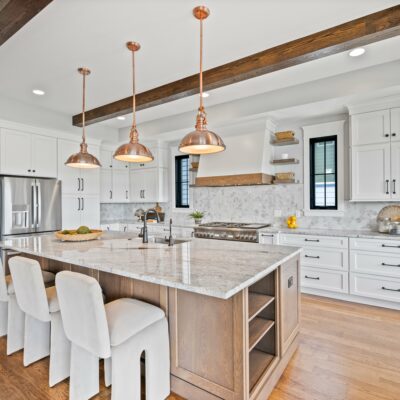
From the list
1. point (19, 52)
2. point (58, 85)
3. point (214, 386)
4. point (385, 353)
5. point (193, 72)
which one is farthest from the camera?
point (58, 85)

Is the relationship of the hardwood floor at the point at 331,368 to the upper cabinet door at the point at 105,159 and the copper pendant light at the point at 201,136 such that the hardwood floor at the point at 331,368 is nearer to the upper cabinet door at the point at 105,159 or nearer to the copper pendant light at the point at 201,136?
the copper pendant light at the point at 201,136

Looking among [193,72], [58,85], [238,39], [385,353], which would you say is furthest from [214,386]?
[58,85]

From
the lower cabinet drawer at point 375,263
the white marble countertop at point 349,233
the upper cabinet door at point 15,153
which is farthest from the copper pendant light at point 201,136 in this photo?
the upper cabinet door at point 15,153

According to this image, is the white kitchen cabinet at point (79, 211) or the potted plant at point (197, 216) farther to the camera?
the potted plant at point (197, 216)

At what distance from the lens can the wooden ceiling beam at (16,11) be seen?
1.87 meters

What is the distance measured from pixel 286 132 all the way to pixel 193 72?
5.89ft

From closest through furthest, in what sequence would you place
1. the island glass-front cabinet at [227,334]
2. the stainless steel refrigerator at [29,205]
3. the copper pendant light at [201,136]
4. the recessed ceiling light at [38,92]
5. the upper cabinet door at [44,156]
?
the island glass-front cabinet at [227,334] → the copper pendant light at [201,136] → the recessed ceiling light at [38,92] → the stainless steel refrigerator at [29,205] → the upper cabinet door at [44,156]

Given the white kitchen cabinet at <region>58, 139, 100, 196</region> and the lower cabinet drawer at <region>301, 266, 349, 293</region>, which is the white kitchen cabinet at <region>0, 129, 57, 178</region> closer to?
the white kitchen cabinet at <region>58, 139, 100, 196</region>

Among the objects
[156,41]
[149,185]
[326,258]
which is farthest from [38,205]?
[326,258]

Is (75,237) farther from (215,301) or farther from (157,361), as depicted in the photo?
(215,301)

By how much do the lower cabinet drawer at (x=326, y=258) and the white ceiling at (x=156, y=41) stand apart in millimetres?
2202

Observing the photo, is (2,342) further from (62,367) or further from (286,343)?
(286,343)

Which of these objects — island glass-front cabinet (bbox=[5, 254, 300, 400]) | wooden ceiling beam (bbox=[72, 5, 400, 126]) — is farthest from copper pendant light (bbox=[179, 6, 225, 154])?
island glass-front cabinet (bbox=[5, 254, 300, 400])

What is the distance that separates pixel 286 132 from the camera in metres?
4.20
